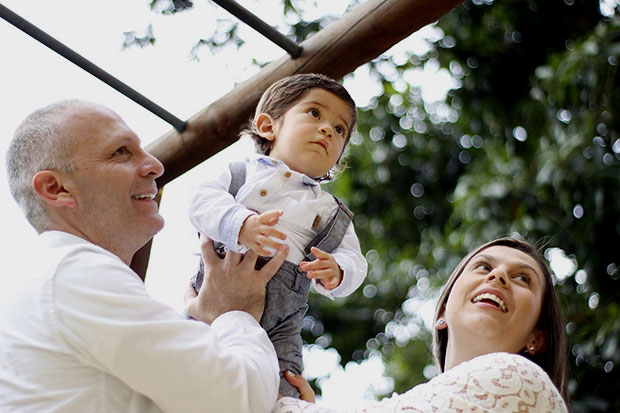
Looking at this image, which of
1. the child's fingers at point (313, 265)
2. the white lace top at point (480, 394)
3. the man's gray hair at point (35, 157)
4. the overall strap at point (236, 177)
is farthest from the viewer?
the overall strap at point (236, 177)

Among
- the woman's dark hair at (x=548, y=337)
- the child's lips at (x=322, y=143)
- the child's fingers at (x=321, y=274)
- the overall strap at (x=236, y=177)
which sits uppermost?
the child's lips at (x=322, y=143)

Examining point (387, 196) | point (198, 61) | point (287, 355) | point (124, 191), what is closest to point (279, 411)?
point (287, 355)

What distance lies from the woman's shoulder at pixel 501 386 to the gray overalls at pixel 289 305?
41cm

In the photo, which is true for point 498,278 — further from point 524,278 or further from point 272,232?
point 272,232

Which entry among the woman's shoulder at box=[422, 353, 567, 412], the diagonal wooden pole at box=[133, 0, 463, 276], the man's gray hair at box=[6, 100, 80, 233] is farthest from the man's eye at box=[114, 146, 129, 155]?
the woman's shoulder at box=[422, 353, 567, 412]

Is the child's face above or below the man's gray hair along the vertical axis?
below

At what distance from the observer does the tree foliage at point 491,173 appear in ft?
18.7

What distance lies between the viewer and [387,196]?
8.74 meters

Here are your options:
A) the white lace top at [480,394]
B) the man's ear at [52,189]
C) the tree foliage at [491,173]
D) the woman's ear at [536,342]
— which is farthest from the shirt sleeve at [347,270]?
the tree foliage at [491,173]

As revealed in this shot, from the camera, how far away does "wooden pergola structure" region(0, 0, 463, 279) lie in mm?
2986

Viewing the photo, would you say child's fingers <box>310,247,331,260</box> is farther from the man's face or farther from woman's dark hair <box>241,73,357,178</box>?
woman's dark hair <box>241,73,357,178</box>

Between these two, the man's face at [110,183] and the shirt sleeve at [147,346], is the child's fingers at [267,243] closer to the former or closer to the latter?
the man's face at [110,183]

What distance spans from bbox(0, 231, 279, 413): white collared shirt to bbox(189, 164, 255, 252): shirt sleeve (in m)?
0.40

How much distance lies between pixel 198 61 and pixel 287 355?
181 inches
